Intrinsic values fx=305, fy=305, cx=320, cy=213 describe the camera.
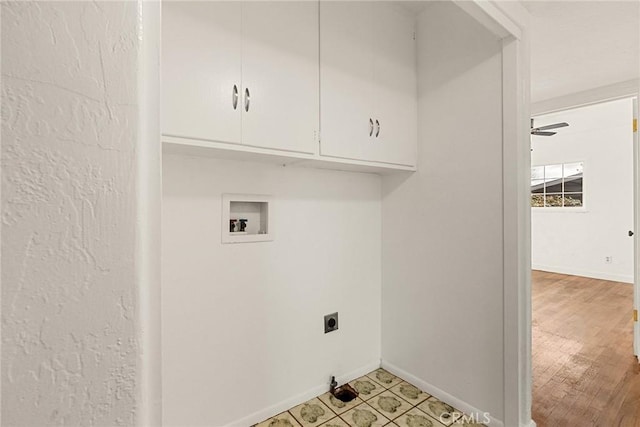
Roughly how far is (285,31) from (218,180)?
794 mm

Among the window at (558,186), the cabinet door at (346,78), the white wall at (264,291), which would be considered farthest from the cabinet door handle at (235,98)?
the window at (558,186)

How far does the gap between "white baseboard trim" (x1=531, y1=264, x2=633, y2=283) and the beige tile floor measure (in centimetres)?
486

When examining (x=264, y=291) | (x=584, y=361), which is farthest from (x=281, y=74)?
(x=584, y=361)

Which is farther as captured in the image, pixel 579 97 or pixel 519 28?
pixel 579 97

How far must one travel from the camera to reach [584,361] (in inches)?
95.5

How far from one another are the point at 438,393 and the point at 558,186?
17.7ft

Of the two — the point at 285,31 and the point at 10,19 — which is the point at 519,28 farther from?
the point at 10,19

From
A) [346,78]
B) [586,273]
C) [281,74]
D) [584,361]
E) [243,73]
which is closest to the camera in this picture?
[243,73]

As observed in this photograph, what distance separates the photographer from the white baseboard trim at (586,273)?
15.5ft

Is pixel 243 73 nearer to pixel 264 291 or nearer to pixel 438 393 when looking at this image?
pixel 264 291

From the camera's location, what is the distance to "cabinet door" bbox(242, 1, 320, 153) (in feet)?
4.44

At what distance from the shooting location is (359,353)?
216 centimetres

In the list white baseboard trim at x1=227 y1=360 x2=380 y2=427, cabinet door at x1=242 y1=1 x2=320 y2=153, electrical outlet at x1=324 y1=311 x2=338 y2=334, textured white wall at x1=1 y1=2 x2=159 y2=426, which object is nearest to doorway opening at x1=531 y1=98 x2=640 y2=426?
white baseboard trim at x1=227 y1=360 x2=380 y2=427

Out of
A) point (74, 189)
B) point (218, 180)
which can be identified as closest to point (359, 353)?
point (218, 180)
